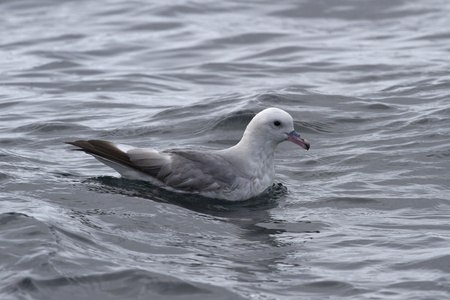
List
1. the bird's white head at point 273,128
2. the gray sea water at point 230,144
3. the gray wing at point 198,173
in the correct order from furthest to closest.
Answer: the bird's white head at point 273,128, the gray wing at point 198,173, the gray sea water at point 230,144

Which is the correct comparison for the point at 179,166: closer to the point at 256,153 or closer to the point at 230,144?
the point at 256,153

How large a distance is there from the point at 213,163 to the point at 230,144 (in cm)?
241

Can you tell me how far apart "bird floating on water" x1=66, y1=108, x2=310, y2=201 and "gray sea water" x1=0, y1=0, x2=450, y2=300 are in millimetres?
150

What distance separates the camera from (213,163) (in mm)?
8820

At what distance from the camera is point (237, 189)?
879 centimetres

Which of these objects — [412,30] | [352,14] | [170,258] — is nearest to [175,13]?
[352,14]

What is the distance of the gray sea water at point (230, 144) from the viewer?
6.70 metres

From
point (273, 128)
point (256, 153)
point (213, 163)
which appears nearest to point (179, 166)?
point (213, 163)

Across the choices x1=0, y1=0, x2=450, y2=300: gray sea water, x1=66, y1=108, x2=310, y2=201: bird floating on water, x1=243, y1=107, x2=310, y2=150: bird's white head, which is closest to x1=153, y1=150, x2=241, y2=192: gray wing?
x1=66, y1=108, x2=310, y2=201: bird floating on water

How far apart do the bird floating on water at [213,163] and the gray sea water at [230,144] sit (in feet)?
0.49

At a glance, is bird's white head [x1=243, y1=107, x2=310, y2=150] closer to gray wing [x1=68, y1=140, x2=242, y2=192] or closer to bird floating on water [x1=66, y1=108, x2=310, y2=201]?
bird floating on water [x1=66, y1=108, x2=310, y2=201]

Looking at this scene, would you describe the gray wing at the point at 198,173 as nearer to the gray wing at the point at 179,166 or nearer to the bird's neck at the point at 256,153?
the gray wing at the point at 179,166

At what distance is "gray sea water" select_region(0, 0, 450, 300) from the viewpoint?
670cm

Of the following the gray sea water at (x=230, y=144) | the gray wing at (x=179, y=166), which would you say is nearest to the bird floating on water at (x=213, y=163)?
the gray wing at (x=179, y=166)
